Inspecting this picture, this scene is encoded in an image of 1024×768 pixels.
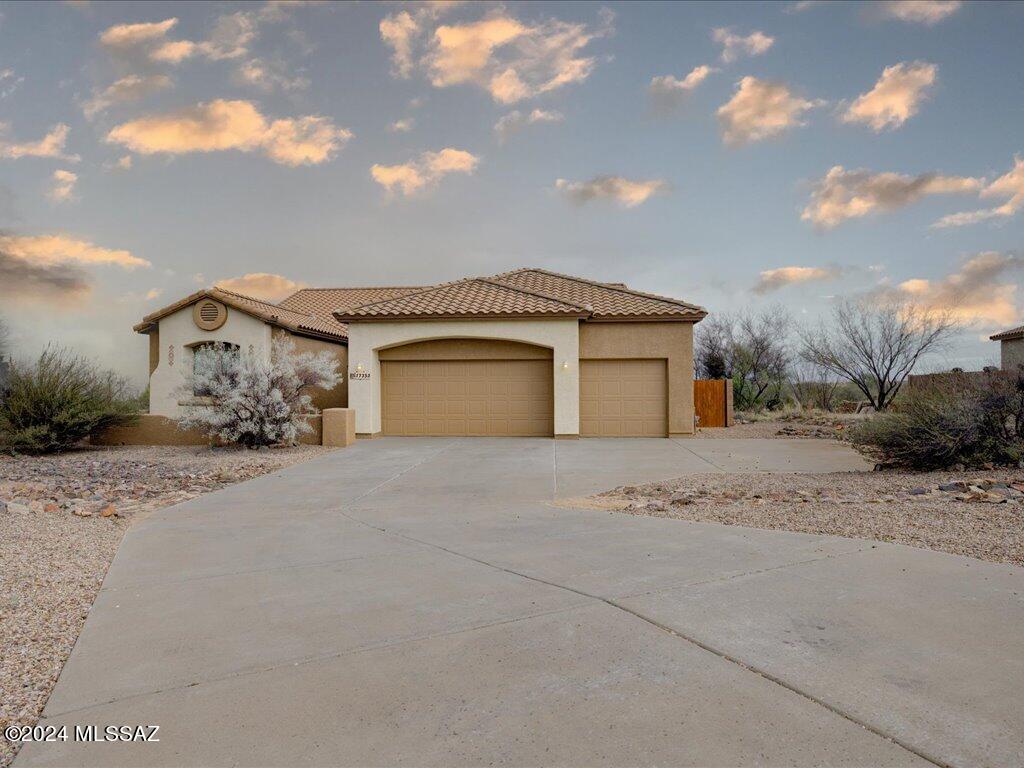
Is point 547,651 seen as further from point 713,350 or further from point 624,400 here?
point 713,350

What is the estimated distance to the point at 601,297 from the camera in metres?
22.8

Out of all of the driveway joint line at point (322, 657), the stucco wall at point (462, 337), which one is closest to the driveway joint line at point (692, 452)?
the stucco wall at point (462, 337)

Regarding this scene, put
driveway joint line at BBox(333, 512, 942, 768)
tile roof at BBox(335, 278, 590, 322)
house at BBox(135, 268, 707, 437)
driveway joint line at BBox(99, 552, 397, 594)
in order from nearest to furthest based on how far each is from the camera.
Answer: driveway joint line at BBox(333, 512, 942, 768), driveway joint line at BBox(99, 552, 397, 594), tile roof at BBox(335, 278, 590, 322), house at BBox(135, 268, 707, 437)

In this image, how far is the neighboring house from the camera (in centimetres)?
3456

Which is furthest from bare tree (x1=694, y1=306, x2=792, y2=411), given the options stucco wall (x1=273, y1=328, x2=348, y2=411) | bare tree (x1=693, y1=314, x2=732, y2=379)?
stucco wall (x1=273, y1=328, x2=348, y2=411)

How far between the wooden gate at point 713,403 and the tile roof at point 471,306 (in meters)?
8.03

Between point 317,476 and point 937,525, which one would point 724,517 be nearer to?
point 937,525

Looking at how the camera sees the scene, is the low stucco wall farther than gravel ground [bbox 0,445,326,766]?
Yes

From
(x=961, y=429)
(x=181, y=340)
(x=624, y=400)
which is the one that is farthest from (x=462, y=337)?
(x=961, y=429)

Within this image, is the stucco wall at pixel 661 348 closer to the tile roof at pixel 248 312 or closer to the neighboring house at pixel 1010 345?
the tile roof at pixel 248 312

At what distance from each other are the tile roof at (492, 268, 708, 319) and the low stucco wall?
1134cm

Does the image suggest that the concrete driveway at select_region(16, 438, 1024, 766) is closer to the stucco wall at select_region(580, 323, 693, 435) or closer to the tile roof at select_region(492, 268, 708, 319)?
the stucco wall at select_region(580, 323, 693, 435)

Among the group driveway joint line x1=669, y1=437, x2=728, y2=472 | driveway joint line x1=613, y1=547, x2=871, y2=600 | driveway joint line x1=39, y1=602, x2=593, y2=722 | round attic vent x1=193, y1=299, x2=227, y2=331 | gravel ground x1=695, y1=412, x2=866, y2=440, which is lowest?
driveway joint line x1=39, y1=602, x2=593, y2=722

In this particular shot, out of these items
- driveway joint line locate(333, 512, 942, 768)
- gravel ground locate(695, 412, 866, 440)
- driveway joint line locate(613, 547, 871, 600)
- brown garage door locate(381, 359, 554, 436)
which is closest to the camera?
driveway joint line locate(333, 512, 942, 768)
